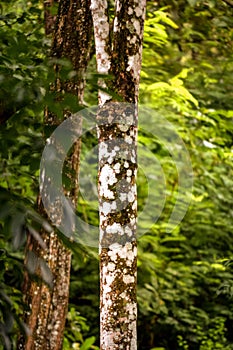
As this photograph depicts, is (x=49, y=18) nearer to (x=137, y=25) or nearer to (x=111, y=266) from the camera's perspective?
(x=137, y=25)

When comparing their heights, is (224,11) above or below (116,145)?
above

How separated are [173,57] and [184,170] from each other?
5.20ft

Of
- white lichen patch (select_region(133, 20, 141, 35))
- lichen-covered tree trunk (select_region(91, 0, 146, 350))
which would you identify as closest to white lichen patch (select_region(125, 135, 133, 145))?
lichen-covered tree trunk (select_region(91, 0, 146, 350))

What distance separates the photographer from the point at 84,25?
12.4 ft

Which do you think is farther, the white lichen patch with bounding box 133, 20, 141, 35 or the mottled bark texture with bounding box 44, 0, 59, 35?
the mottled bark texture with bounding box 44, 0, 59, 35

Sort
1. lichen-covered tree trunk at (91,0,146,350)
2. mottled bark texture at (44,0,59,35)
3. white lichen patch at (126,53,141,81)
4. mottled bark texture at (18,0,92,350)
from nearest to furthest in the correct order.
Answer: lichen-covered tree trunk at (91,0,146,350) < white lichen patch at (126,53,141,81) < mottled bark texture at (18,0,92,350) < mottled bark texture at (44,0,59,35)

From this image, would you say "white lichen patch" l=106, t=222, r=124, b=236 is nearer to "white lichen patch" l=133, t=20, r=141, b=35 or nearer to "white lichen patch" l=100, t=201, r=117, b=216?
"white lichen patch" l=100, t=201, r=117, b=216

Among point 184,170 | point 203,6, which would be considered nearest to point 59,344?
point 203,6

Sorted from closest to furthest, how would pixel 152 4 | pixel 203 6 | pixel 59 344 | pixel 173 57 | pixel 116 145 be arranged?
pixel 116 145, pixel 59 344, pixel 203 6, pixel 152 4, pixel 173 57

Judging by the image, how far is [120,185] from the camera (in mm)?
2865

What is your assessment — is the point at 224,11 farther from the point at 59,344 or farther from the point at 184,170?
the point at 59,344

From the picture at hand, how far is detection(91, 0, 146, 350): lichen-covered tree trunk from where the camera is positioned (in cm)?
282

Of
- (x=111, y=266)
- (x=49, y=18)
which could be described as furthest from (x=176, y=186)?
(x=111, y=266)

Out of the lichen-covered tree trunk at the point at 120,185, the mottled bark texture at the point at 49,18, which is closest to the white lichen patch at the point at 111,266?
the lichen-covered tree trunk at the point at 120,185
